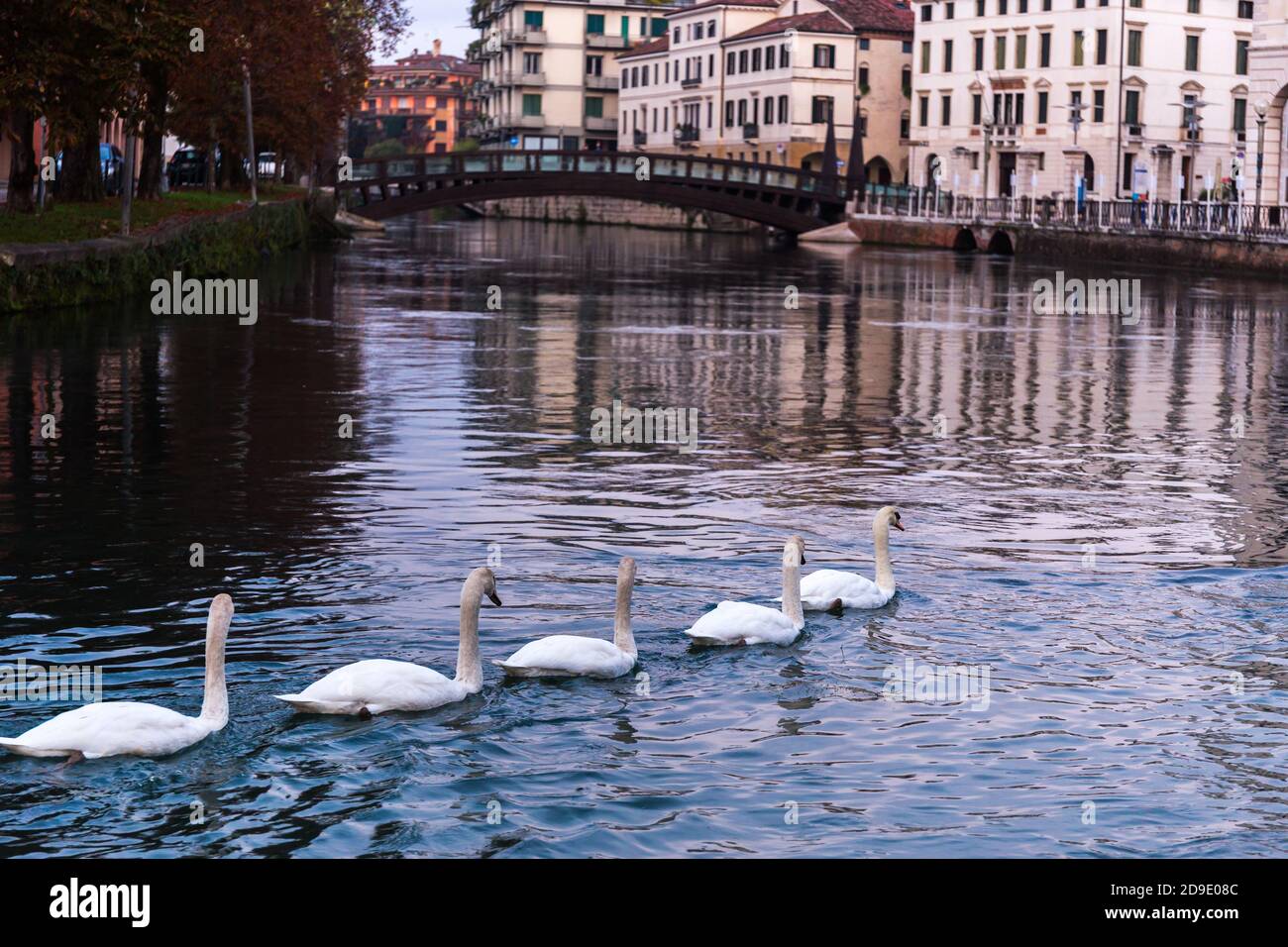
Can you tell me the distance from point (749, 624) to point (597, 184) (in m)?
66.7

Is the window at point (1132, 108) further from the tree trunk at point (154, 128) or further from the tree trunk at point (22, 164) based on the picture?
the tree trunk at point (22, 164)

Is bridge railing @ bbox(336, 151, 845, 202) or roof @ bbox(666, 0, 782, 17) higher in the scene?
roof @ bbox(666, 0, 782, 17)

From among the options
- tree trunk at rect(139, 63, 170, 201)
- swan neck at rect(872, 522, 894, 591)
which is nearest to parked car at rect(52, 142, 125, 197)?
tree trunk at rect(139, 63, 170, 201)

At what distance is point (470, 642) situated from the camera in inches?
417

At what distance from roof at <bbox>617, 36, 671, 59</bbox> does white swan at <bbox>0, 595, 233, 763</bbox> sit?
115 m

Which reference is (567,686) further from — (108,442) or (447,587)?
(108,442)

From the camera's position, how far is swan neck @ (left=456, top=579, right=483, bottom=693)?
34.5ft

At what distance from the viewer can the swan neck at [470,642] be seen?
10508mm

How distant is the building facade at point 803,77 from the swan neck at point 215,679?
91.3 m

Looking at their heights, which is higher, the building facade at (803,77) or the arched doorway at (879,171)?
the building facade at (803,77)

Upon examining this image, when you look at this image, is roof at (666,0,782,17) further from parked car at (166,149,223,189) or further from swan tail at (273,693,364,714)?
swan tail at (273,693,364,714)

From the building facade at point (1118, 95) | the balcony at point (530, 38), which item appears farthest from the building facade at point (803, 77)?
the balcony at point (530, 38)

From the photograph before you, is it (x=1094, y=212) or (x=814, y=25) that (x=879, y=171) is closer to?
(x=814, y=25)

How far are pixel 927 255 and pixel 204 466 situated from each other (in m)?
55.8
